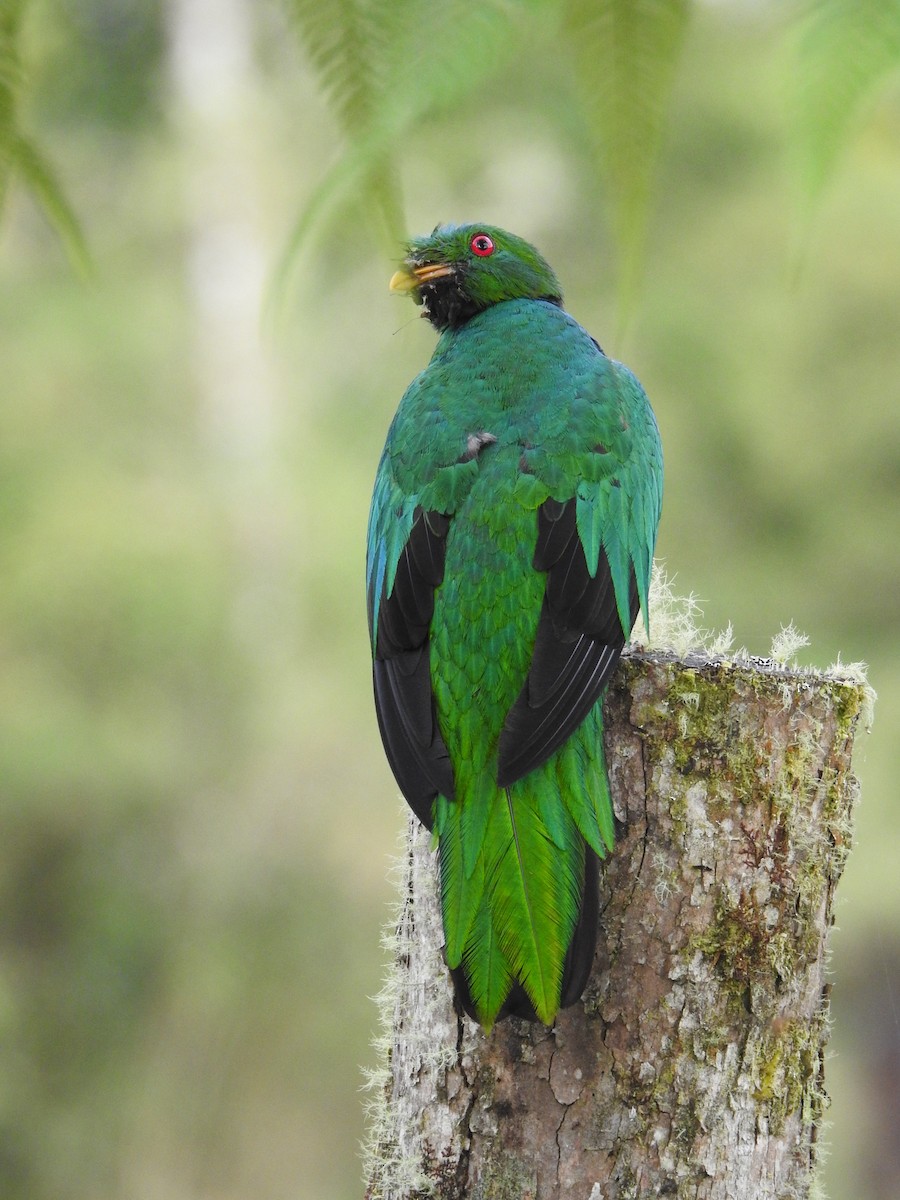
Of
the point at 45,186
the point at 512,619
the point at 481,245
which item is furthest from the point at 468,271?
the point at 45,186

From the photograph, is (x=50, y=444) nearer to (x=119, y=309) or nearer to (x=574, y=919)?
(x=119, y=309)

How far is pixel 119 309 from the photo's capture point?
8.95 meters

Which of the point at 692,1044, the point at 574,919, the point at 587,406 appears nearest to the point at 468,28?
the point at 574,919

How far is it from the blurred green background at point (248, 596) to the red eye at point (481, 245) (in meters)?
4.71

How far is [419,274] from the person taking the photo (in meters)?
3.34

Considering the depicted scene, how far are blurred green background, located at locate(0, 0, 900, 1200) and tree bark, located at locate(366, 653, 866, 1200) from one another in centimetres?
602

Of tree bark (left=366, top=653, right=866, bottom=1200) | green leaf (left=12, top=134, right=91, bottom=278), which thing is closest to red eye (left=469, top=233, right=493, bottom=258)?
tree bark (left=366, top=653, right=866, bottom=1200)

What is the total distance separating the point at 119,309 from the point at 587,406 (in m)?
6.97

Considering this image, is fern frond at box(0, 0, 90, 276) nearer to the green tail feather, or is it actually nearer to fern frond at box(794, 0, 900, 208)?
fern frond at box(794, 0, 900, 208)

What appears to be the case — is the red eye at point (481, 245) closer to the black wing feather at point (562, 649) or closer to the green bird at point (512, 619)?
the green bird at point (512, 619)

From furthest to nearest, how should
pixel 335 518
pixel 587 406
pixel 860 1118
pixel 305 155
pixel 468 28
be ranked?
pixel 860 1118
pixel 335 518
pixel 305 155
pixel 587 406
pixel 468 28

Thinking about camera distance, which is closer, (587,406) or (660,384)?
(587,406)

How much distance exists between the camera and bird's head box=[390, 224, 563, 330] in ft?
11.1

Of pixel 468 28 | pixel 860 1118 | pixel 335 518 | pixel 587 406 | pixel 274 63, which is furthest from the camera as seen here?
pixel 860 1118
